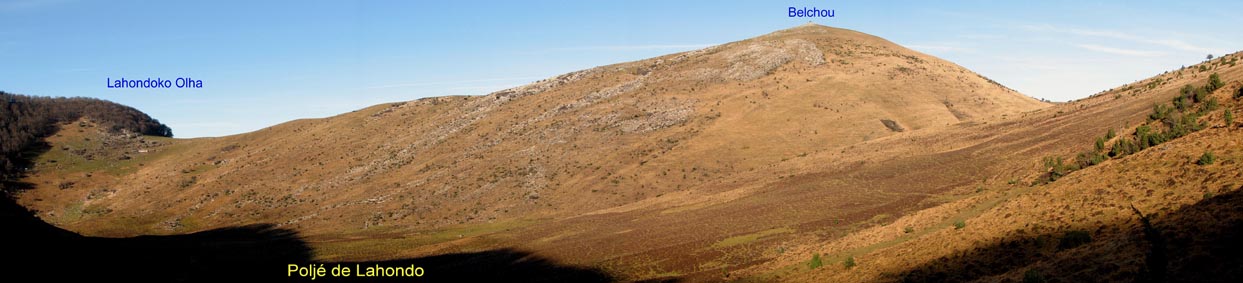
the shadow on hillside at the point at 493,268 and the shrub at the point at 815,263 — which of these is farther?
the shadow on hillside at the point at 493,268

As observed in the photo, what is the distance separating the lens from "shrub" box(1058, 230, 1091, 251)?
20531mm

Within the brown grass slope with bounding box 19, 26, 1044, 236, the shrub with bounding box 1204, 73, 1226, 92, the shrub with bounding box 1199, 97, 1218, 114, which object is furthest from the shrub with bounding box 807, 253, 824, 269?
the brown grass slope with bounding box 19, 26, 1044, 236

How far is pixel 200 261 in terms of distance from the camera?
177ft

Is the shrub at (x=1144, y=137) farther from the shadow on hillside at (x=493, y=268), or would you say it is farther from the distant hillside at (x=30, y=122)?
the distant hillside at (x=30, y=122)

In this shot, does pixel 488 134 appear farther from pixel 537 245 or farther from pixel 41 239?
pixel 41 239

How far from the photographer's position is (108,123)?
18875 cm

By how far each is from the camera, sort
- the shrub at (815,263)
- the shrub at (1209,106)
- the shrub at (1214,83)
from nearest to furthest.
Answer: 1. the shrub at (815,263)
2. the shrub at (1209,106)
3. the shrub at (1214,83)

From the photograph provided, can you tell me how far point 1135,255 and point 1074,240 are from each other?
3775mm

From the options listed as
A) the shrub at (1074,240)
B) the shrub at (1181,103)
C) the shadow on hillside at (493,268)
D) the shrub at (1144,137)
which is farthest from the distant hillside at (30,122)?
the shrub at (1181,103)

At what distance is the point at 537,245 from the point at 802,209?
21121mm

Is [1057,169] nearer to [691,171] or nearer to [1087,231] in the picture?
[1087,231]

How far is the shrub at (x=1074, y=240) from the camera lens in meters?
20.5

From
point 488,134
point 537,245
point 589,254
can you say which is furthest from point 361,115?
point 589,254

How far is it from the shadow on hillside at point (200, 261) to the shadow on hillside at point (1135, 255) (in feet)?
61.6
